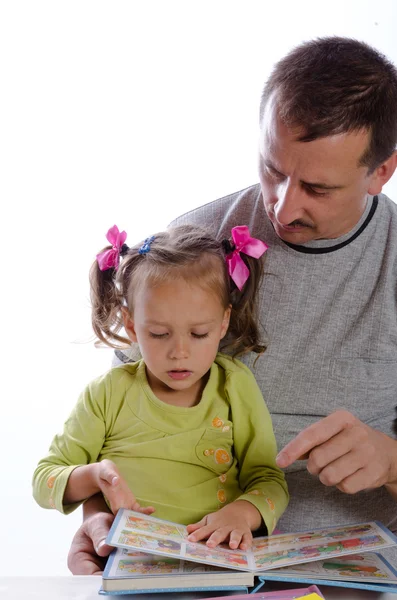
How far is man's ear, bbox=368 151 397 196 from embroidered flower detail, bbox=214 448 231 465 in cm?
59

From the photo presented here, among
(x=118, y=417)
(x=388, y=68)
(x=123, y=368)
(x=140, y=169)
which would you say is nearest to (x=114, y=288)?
(x=123, y=368)

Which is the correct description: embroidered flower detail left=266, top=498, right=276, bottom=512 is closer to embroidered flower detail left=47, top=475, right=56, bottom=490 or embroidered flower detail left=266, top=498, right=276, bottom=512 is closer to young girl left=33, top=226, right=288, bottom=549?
young girl left=33, top=226, right=288, bottom=549

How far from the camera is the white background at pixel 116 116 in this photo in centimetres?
287

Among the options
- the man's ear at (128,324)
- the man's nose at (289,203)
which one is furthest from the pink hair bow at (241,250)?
the man's ear at (128,324)

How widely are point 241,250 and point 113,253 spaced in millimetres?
267

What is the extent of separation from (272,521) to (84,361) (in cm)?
192

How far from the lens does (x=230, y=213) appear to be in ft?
5.54

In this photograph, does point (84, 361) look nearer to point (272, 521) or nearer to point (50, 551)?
point (50, 551)

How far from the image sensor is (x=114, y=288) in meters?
1.58

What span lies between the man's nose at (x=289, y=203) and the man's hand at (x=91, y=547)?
0.63m

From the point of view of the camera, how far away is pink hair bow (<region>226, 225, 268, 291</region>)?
4.95ft

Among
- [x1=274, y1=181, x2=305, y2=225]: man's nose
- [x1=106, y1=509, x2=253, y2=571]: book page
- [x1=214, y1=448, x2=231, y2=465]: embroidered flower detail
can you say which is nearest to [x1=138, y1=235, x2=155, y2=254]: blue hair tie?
[x1=274, y1=181, x2=305, y2=225]: man's nose

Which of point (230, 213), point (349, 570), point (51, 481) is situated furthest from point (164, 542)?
point (230, 213)

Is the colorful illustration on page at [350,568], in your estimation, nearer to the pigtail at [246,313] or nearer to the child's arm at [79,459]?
the child's arm at [79,459]
